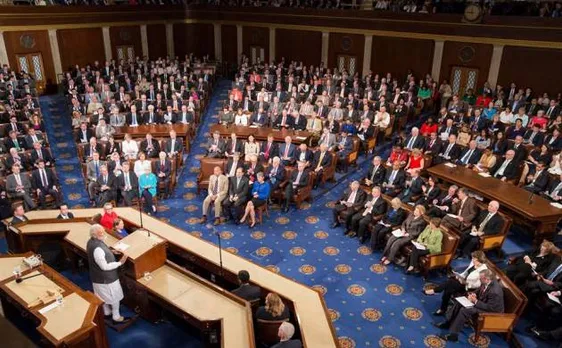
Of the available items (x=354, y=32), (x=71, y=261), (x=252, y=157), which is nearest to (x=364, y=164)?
(x=252, y=157)

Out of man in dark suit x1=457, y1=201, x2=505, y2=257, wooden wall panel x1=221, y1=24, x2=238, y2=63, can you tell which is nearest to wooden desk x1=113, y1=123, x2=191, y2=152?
man in dark suit x1=457, y1=201, x2=505, y2=257

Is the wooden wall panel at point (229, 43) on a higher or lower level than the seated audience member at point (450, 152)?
higher

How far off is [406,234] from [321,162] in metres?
3.44

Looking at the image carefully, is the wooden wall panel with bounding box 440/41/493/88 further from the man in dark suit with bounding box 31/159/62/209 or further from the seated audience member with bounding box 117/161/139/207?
the man in dark suit with bounding box 31/159/62/209

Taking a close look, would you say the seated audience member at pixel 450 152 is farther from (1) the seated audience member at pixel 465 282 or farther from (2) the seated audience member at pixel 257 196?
(1) the seated audience member at pixel 465 282

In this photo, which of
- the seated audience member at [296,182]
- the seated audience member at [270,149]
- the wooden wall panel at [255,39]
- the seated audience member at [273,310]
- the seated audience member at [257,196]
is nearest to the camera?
the seated audience member at [273,310]

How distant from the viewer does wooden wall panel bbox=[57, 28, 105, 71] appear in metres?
19.9

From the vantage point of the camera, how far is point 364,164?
12.4m

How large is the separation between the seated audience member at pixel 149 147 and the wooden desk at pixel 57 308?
5373 millimetres

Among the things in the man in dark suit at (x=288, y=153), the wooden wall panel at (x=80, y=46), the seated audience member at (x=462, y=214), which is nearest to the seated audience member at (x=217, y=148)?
the man in dark suit at (x=288, y=153)

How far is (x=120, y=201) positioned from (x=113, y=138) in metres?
2.96

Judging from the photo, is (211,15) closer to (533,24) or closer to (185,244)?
(533,24)

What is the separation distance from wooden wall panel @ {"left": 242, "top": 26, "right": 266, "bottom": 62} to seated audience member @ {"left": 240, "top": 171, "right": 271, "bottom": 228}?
14.8 metres

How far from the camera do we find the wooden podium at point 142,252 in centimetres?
616
